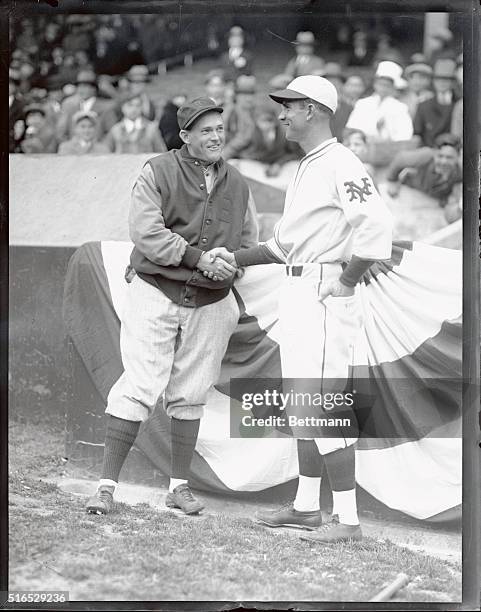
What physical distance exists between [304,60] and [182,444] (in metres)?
1.97

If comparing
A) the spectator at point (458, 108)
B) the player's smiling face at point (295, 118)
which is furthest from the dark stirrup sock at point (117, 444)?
the spectator at point (458, 108)

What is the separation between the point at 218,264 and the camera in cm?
521

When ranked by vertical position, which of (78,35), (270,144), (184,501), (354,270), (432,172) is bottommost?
(184,501)

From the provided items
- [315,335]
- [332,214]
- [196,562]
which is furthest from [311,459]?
[332,214]

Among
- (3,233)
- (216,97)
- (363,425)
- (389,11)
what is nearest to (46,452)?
(3,233)

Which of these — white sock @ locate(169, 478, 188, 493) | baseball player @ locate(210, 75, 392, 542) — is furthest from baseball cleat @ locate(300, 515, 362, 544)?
white sock @ locate(169, 478, 188, 493)

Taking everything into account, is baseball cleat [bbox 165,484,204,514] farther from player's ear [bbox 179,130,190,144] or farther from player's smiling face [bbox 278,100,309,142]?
player's smiling face [bbox 278,100,309,142]

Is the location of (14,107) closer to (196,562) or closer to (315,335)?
(315,335)

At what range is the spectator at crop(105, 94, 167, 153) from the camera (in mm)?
5320

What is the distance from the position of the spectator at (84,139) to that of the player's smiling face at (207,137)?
0.46m

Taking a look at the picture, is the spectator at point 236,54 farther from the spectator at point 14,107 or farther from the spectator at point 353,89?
the spectator at point 14,107

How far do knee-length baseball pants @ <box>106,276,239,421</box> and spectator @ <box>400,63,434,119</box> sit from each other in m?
1.28

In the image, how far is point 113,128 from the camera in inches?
211

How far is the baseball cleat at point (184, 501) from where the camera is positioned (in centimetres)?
532
